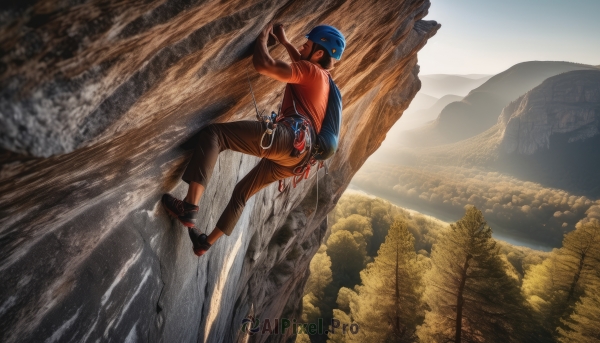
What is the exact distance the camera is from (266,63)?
2.09m

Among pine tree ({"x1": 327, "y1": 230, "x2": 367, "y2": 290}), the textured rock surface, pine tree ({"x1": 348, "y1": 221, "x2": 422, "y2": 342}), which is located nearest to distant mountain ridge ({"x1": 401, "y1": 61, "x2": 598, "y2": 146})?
the textured rock surface

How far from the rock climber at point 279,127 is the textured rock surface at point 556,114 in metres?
122

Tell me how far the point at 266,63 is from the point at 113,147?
1.21 m

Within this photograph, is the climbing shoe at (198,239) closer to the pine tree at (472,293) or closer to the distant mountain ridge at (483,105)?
the pine tree at (472,293)

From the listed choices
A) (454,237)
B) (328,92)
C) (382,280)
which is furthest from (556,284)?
(328,92)

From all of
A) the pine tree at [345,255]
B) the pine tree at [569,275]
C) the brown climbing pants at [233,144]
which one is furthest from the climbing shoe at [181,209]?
the pine tree at [345,255]

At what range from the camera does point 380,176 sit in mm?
100438

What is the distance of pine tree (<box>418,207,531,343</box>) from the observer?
13.1 m

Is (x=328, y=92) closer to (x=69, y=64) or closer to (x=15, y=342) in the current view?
(x=69, y=64)

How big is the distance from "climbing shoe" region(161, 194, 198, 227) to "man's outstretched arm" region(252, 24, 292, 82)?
1331mm

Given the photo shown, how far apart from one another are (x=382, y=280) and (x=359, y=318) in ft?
9.97

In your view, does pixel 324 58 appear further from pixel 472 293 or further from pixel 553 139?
pixel 553 139

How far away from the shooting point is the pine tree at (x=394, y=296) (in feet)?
53.5

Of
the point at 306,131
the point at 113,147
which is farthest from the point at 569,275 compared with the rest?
the point at 113,147
